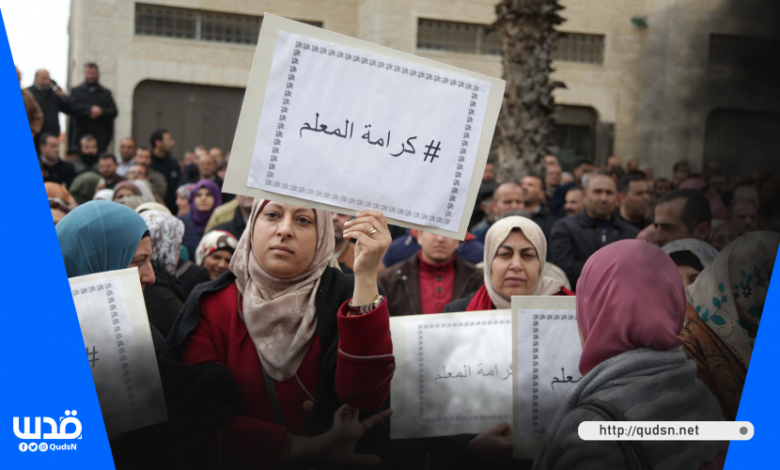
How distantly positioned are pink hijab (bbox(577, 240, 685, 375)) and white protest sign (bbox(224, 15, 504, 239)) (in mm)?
407

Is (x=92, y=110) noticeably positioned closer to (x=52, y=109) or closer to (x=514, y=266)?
(x=52, y=109)

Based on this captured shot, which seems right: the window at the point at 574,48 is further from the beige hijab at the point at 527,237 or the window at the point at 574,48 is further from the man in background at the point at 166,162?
the man in background at the point at 166,162

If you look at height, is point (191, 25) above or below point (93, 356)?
above

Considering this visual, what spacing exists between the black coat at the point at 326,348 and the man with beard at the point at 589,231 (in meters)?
2.54

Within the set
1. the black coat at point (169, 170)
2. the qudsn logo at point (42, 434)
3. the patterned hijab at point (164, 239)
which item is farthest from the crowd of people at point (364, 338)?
the black coat at point (169, 170)

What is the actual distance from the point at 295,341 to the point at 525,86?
6.26 meters

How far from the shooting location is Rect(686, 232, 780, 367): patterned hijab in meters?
1.89

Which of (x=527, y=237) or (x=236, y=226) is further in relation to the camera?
(x=236, y=226)

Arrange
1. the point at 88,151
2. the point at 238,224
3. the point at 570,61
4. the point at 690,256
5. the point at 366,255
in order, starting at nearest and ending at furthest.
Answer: the point at 366,255
the point at 690,256
the point at 238,224
the point at 570,61
the point at 88,151

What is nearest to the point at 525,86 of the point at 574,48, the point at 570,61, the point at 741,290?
the point at 574,48

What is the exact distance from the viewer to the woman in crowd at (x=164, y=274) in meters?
2.54

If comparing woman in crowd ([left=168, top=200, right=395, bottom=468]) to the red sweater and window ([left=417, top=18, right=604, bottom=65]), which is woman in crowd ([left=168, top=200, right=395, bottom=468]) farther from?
window ([left=417, top=18, right=604, bottom=65])

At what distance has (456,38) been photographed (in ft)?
21.4

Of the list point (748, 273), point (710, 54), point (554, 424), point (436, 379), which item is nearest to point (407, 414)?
point (436, 379)
